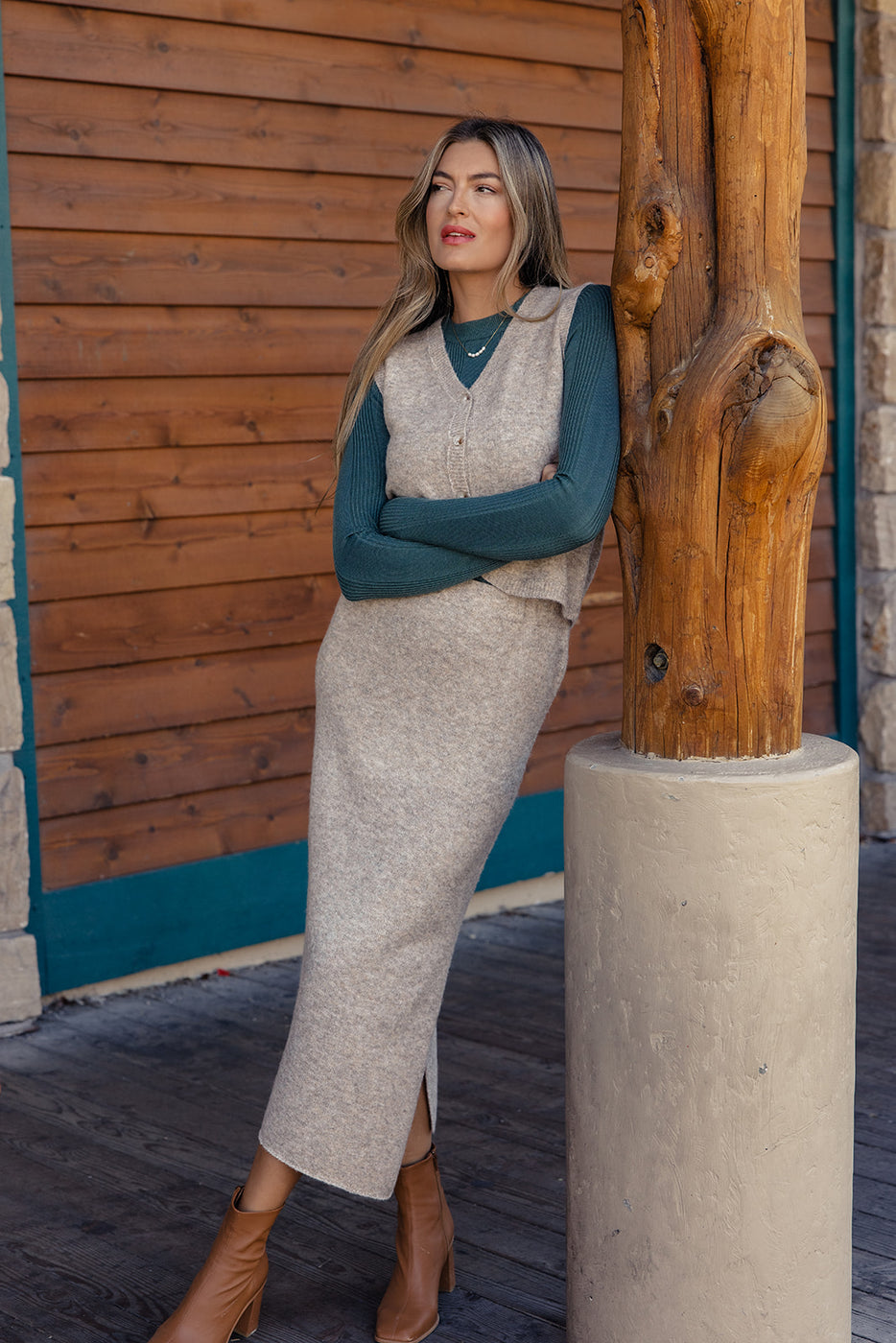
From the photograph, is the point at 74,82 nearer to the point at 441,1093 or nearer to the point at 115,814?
the point at 115,814

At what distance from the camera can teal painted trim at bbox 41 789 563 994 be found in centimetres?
393

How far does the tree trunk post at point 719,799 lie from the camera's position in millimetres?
2064

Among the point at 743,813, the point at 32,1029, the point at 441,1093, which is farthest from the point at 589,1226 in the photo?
the point at 32,1029

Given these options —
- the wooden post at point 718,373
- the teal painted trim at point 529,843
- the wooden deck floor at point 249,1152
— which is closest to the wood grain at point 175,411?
the teal painted trim at point 529,843

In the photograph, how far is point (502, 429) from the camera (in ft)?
7.34

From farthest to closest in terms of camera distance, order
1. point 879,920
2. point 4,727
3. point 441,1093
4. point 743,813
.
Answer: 1. point 879,920
2. point 4,727
3. point 441,1093
4. point 743,813

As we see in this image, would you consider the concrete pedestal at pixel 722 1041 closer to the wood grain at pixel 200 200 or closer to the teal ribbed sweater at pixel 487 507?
the teal ribbed sweater at pixel 487 507

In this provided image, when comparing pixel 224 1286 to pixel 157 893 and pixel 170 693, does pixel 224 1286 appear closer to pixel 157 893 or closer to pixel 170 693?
pixel 157 893

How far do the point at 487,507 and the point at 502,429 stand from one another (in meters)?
0.14

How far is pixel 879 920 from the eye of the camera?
4.65 m

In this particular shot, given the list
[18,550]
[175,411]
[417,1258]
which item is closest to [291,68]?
[175,411]

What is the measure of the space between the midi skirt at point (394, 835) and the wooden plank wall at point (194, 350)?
162 centimetres

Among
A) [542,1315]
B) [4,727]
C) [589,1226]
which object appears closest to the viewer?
[589,1226]

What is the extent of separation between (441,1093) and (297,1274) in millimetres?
828
